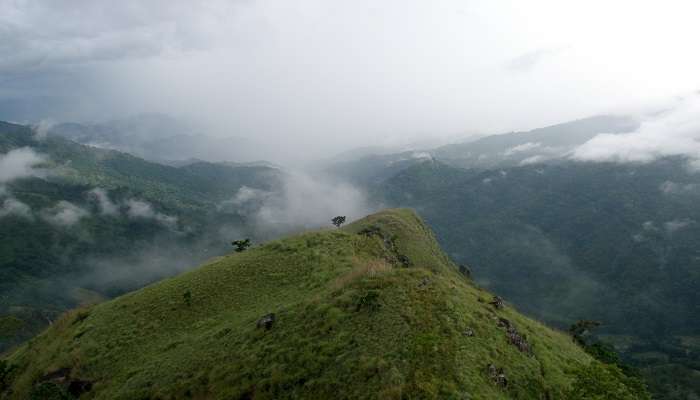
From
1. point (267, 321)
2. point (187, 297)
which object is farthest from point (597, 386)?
point (187, 297)

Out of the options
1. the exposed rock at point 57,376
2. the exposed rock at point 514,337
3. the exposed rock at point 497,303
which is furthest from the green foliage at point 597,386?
the exposed rock at point 57,376

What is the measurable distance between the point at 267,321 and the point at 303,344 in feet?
18.5

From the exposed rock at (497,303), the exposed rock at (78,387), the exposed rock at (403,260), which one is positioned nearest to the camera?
the exposed rock at (497,303)

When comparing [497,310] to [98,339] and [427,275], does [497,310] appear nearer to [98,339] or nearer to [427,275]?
[427,275]

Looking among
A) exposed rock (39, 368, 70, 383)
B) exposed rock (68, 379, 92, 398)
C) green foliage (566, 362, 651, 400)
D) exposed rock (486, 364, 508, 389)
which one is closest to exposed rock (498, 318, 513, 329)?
green foliage (566, 362, 651, 400)

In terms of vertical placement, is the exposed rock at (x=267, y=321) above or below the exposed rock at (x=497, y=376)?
above

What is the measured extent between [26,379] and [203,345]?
19.7 m

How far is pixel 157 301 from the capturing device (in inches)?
1838

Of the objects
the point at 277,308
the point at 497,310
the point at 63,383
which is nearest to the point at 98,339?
the point at 63,383

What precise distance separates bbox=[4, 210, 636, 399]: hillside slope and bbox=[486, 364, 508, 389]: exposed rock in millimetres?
75

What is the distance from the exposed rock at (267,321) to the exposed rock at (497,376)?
16.3 m

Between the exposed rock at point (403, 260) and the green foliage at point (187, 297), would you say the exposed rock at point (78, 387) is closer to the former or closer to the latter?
the green foliage at point (187, 297)

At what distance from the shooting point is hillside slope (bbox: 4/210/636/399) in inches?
987

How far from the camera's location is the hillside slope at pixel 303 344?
987 inches
